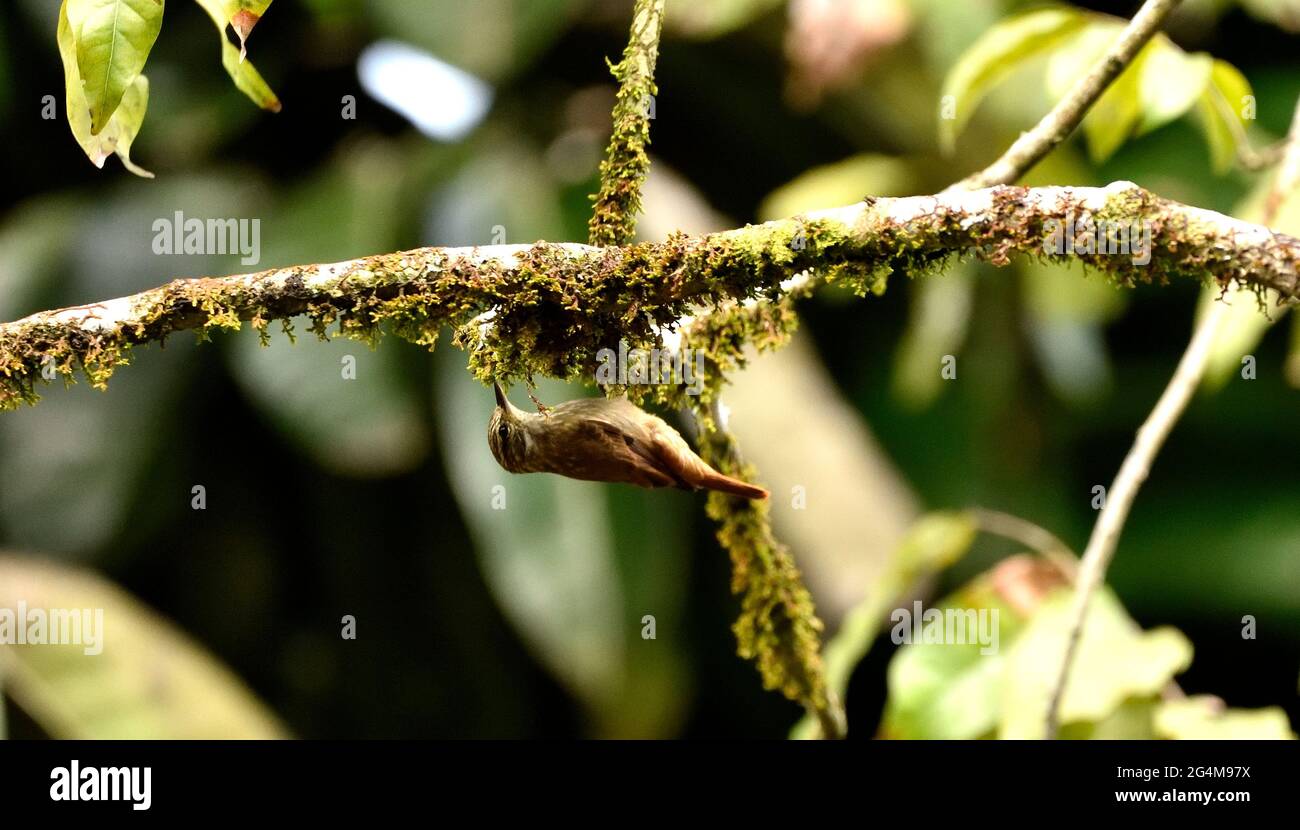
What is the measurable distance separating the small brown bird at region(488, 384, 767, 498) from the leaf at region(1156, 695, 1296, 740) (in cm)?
78

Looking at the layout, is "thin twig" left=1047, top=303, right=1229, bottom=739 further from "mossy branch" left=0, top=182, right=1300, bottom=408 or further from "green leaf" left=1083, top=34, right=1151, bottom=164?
"mossy branch" left=0, top=182, right=1300, bottom=408

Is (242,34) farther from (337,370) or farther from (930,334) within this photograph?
(930,334)

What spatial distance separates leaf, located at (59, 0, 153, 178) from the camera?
79cm

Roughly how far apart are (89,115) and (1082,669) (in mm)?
1199

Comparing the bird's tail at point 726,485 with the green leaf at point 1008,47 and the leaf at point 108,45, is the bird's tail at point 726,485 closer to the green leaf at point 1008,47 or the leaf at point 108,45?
the leaf at point 108,45

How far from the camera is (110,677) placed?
1993mm

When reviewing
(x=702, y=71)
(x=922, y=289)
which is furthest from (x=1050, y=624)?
(x=702, y=71)

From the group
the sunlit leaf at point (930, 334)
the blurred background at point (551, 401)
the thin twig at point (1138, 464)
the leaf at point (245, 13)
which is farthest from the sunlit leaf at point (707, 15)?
the leaf at point (245, 13)

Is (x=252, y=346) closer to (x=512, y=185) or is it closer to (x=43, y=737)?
(x=512, y=185)

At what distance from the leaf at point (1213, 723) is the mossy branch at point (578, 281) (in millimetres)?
749

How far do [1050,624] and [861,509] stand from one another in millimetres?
1234

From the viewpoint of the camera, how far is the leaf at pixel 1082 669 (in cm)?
131

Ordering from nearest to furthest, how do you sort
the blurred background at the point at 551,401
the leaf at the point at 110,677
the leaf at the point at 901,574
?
1. the leaf at the point at 901,574
2. the leaf at the point at 110,677
3. the blurred background at the point at 551,401

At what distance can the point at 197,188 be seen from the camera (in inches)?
112
